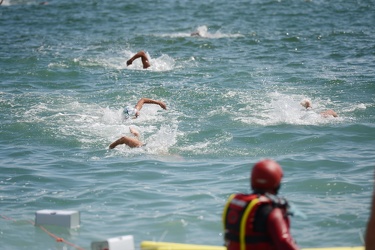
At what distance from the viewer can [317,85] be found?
1688 centimetres

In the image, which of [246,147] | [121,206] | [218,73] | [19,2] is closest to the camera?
[121,206]

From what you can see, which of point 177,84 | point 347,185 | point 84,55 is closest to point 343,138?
point 347,185

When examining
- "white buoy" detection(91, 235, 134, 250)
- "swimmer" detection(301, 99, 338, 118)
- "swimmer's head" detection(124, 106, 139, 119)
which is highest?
"swimmer's head" detection(124, 106, 139, 119)

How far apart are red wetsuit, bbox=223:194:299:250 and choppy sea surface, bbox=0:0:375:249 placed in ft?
1.20

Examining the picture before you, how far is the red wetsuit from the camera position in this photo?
489 cm

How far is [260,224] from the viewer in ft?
16.3

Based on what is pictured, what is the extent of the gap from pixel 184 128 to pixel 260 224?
8.64 metres

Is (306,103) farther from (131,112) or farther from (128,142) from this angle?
(128,142)

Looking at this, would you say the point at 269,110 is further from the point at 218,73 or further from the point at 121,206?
the point at 121,206

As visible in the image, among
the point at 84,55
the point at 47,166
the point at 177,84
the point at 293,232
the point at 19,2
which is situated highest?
the point at 19,2

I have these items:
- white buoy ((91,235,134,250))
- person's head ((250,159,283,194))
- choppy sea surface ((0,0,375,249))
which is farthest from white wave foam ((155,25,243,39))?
person's head ((250,159,283,194))

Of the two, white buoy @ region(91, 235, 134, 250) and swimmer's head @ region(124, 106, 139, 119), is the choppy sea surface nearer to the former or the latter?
swimmer's head @ region(124, 106, 139, 119)

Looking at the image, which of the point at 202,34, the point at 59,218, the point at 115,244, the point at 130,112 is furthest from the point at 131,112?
the point at 202,34

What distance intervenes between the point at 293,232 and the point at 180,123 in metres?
6.15
